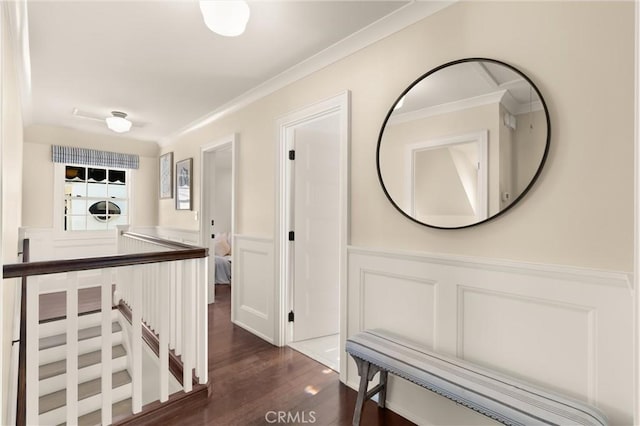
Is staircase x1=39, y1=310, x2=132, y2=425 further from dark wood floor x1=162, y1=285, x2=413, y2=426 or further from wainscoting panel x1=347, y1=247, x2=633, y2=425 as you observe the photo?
wainscoting panel x1=347, y1=247, x2=633, y2=425

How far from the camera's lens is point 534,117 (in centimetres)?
146

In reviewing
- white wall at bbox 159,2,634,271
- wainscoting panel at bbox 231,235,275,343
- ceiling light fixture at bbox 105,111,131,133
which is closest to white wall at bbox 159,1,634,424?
white wall at bbox 159,2,634,271

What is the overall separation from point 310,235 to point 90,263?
1784 millimetres

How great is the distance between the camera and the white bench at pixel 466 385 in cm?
120

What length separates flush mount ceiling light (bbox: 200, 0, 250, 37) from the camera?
5.06 feet

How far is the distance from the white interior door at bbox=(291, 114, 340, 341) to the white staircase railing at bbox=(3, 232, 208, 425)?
3.37 ft

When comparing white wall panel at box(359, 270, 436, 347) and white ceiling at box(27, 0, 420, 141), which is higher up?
white ceiling at box(27, 0, 420, 141)

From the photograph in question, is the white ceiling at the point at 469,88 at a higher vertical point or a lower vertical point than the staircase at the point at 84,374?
higher

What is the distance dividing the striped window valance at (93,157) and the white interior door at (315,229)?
144 inches

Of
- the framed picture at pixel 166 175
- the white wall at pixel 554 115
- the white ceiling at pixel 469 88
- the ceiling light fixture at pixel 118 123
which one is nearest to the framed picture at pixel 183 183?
the framed picture at pixel 166 175

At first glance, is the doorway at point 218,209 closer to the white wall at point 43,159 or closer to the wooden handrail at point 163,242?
the wooden handrail at point 163,242

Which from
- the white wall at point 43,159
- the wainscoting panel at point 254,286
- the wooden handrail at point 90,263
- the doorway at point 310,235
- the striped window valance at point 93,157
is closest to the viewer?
the wooden handrail at point 90,263

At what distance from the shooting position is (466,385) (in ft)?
4.56

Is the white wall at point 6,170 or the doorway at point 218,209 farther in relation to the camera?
the doorway at point 218,209
